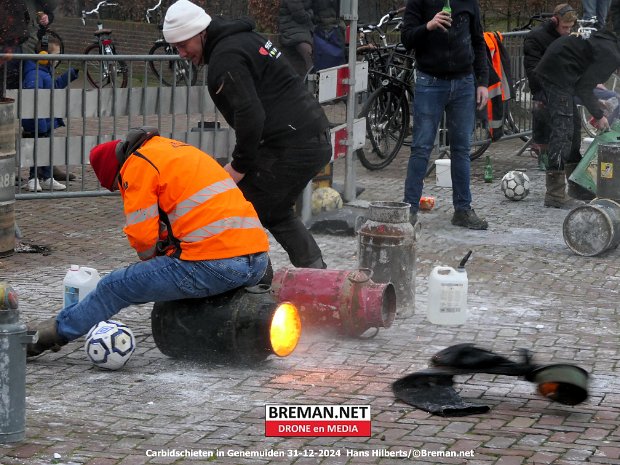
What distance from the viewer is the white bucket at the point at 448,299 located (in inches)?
298

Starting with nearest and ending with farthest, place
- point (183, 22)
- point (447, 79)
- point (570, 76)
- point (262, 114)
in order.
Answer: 1. point (183, 22)
2. point (262, 114)
3. point (447, 79)
4. point (570, 76)

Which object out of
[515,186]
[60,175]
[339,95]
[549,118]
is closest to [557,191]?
[515,186]

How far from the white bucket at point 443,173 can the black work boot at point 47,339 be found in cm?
660

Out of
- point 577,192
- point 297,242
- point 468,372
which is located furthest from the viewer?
point 577,192

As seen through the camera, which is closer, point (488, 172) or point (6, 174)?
point (6, 174)

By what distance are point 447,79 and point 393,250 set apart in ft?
9.63

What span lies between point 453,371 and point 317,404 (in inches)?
26.7

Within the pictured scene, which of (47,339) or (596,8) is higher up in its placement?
(596,8)

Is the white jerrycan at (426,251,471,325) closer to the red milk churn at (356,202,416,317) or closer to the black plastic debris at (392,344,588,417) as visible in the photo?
the red milk churn at (356,202,416,317)

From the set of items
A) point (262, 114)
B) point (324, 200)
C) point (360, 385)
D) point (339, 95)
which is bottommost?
point (360, 385)

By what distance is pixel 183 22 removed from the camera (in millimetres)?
7246

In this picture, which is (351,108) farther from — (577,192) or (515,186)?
(577,192)

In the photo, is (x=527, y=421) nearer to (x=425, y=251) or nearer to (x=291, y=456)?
(x=291, y=456)

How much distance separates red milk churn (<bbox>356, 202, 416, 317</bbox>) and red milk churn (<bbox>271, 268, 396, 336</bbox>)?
555 millimetres
